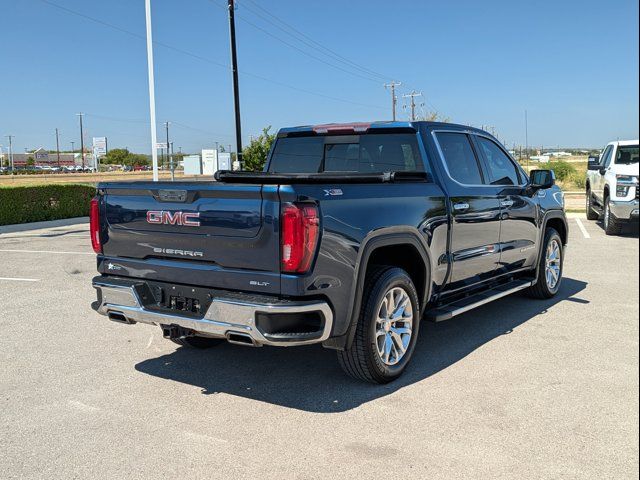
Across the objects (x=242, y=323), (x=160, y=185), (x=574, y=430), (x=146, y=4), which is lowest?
→ (x=574, y=430)

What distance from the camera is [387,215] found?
4.38 metres

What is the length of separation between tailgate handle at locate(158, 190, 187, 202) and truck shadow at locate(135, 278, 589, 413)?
141 centimetres

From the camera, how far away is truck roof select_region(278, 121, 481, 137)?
17.5ft

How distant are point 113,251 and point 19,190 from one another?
15.0 metres

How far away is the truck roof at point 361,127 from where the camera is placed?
17.5 ft

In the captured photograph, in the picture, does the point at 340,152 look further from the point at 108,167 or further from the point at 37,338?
the point at 108,167

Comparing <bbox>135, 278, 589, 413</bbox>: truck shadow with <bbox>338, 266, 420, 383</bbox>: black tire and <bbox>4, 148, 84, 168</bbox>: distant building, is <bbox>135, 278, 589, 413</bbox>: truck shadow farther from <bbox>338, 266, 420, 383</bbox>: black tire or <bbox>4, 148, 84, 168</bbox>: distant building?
<bbox>4, 148, 84, 168</bbox>: distant building

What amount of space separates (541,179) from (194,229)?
4.02 m

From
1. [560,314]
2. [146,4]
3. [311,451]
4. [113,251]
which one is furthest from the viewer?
[146,4]

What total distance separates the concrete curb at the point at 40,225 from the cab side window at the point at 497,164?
46.5ft

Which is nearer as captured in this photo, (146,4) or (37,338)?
(37,338)

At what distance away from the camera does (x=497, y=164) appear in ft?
20.7

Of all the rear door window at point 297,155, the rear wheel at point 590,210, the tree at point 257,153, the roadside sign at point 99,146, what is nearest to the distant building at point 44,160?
the roadside sign at point 99,146

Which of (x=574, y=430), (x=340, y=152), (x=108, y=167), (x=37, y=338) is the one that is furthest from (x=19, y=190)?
(x=108, y=167)
